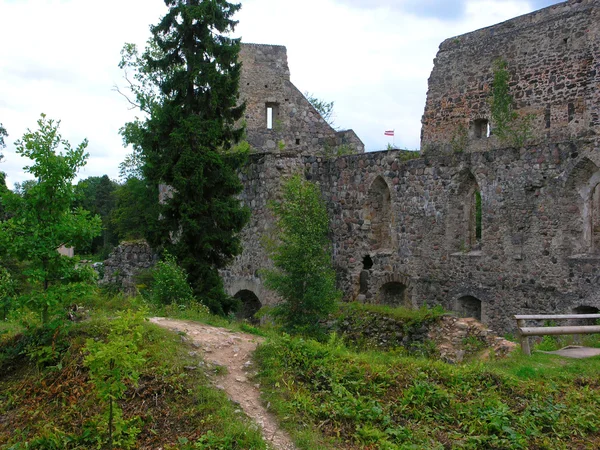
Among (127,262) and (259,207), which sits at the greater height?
(259,207)

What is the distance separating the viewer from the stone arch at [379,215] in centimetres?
1702

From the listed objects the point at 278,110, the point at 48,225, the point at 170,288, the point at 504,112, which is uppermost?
the point at 278,110

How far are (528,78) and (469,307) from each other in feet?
38.3

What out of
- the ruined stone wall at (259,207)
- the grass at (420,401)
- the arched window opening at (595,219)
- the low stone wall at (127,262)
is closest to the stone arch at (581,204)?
the arched window opening at (595,219)

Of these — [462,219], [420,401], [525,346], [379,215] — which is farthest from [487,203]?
[420,401]

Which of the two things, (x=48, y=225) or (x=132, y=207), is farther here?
(x=132, y=207)

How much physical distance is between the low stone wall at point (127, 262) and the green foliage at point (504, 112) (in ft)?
45.6

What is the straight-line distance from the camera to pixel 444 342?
1231cm

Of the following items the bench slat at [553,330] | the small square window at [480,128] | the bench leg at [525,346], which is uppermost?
the small square window at [480,128]

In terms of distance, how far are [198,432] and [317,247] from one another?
218 inches

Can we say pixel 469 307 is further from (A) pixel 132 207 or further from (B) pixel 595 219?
(A) pixel 132 207

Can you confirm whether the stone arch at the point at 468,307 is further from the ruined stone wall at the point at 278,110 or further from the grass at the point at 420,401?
the ruined stone wall at the point at 278,110

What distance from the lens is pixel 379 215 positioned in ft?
56.4

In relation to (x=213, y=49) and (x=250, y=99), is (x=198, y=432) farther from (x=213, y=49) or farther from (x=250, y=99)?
(x=250, y=99)
